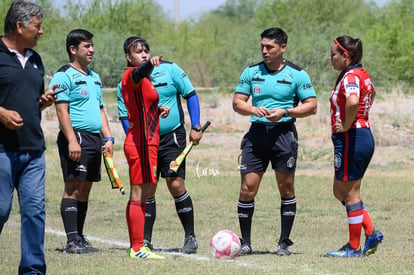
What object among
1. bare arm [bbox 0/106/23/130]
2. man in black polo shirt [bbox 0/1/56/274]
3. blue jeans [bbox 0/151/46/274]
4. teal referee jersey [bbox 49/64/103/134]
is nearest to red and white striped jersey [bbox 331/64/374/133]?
teal referee jersey [bbox 49/64/103/134]

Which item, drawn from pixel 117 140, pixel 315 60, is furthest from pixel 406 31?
pixel 117 140

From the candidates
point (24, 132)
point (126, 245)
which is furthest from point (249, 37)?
point (24, 132)

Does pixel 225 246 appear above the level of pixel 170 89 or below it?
below

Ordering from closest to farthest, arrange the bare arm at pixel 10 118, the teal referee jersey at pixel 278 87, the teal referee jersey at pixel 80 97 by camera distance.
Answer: the bare arm at pixel 10 118 < the teal referee jersey at pixel 278 87 < the teal referee jersey at pixel 80 97

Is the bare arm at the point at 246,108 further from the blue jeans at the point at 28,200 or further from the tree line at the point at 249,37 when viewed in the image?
the tree line at the point at 249,37

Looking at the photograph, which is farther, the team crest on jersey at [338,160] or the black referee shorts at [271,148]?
the black referee shorts at [271,148]

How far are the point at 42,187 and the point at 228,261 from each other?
2.39m

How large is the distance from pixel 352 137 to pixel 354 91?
1.50 feet

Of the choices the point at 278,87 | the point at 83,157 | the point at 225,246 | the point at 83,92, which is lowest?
the point at 225,246

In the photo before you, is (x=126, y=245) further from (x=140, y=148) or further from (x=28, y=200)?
(x=28, y=200)

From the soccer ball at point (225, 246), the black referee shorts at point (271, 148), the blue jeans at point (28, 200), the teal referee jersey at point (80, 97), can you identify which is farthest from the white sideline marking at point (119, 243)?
the blue jeans at point (28, 200)

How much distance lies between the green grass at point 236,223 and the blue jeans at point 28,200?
3.51 ft

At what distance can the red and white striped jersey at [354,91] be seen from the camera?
30.2 feet

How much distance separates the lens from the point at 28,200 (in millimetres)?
7387
